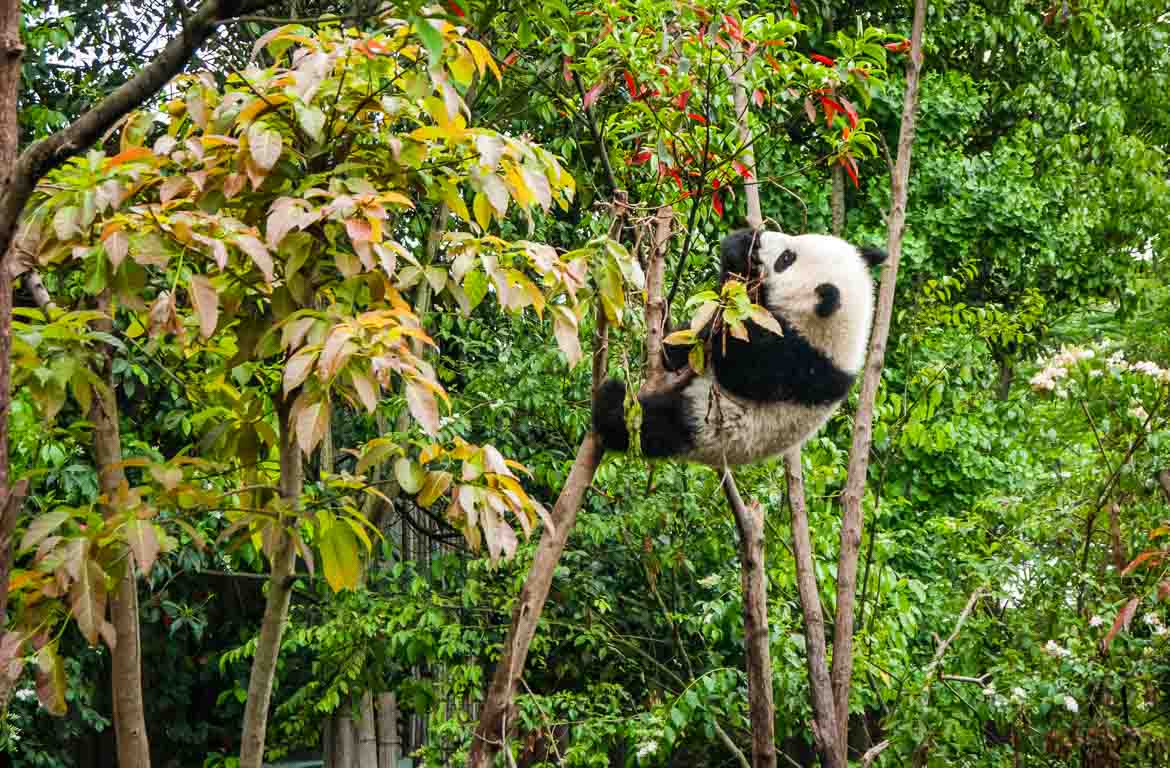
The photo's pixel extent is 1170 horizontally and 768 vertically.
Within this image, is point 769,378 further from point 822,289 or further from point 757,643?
point 757,643

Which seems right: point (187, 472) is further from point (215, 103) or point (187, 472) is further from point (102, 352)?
point (215, 103)

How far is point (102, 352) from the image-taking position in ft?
6.97

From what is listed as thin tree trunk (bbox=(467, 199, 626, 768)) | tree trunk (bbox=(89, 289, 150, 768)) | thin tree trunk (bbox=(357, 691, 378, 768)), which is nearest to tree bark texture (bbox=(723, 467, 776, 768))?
thin tree trunk (bbox=(467, 199, 626, 768))

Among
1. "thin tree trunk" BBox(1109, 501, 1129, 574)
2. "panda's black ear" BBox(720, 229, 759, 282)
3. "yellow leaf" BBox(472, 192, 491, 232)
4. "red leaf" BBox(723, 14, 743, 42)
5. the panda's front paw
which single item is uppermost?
"red leaf" BBox(723, 14, 743, 42)

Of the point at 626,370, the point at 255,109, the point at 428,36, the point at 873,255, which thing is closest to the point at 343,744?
the point at 873,255

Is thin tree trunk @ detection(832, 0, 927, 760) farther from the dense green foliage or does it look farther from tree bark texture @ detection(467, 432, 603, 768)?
tree bark texture @ detection(467, 432, 603, 768)

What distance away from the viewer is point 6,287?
58.7 inches

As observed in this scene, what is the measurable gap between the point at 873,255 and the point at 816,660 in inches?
60.1

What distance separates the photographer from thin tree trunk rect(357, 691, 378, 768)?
6.42 metres

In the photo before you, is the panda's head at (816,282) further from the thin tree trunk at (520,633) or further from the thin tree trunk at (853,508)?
the thin tree trunk at (520,633)

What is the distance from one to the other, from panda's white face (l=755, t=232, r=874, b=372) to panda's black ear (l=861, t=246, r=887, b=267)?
0.07 feet

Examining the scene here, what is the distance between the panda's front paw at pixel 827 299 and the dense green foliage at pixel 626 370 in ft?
0.84

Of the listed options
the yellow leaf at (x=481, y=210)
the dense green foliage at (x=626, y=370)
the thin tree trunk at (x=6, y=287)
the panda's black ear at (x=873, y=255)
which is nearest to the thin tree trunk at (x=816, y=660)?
the dense green foliage at (x=626, y=370)

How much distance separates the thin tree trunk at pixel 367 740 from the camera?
6418mm
